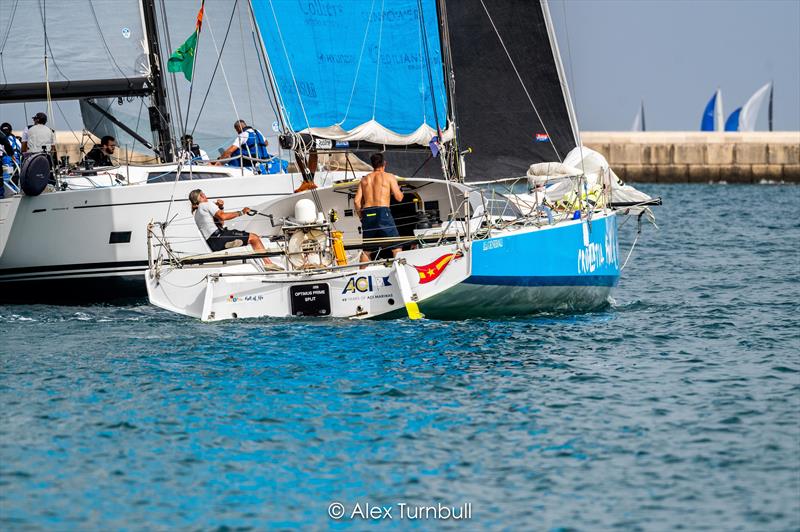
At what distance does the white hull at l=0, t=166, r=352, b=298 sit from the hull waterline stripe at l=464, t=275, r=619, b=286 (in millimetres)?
5737

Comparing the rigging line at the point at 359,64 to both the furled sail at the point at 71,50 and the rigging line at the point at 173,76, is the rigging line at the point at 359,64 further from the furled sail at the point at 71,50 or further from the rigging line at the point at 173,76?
the rigging line at the point at 173,76

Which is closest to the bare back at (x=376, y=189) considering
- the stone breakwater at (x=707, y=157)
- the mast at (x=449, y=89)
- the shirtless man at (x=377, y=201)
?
the shirtless man at (x=377, y=201)

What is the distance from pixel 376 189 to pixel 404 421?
16.9 feet

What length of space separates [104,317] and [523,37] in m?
7.20

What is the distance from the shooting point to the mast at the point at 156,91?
19.8m

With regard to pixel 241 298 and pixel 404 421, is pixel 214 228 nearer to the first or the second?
pixel 241 298

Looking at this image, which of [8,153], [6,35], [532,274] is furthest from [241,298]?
[6,35]

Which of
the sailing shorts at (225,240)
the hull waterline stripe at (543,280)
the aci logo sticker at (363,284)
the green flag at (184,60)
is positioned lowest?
the hull waterline stripe at (543,280)

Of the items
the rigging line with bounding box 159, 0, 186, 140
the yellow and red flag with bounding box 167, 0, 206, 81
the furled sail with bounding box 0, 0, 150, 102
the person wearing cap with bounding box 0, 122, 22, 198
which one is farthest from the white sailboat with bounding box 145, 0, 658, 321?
the rigging line with bounding box 159, 0, 186, 140

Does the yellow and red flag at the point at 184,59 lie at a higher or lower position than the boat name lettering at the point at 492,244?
higher

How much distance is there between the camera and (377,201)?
563 inches

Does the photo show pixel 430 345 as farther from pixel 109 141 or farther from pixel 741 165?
pixel 741 165

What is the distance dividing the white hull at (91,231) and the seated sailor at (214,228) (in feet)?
5.31

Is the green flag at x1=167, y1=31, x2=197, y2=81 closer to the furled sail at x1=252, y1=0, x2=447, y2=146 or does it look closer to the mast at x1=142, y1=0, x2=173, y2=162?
the mast at x1=142, y1=0, x2=173, y2=162
